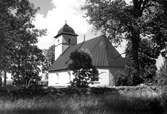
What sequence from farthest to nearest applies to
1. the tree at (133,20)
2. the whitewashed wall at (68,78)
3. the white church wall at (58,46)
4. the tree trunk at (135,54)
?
the white church wall at (58,46)
the whitewashed wall at (68,78)
the tree trunk at (135,54)
the tree at (133,20)

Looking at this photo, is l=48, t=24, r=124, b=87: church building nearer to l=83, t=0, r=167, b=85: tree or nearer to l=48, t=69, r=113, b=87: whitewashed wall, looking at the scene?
l=48, t=69, r=113, b=87: whitewashed wall

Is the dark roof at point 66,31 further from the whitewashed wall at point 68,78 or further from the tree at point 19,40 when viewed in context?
the tree at point 19,40

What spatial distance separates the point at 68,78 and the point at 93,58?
8.24 metres

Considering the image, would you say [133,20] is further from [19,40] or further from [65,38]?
[65,38]

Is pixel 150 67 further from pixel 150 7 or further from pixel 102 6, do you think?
pixel 102 6

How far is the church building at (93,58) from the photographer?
32469mm

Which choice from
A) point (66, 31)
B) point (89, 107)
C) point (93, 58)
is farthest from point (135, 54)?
point (66, 31)

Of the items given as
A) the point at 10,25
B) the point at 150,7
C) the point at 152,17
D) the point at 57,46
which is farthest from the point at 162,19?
the point at 57,46

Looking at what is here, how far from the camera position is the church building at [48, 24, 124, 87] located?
32.5 meters

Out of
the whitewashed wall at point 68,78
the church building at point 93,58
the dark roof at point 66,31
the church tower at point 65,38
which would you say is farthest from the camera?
the church tower at point 65,38

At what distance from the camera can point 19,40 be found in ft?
49.8

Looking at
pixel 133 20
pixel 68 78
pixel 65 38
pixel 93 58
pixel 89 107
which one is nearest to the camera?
pixel 89 107

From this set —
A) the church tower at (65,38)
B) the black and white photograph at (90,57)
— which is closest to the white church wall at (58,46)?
the church tower at (65,38)

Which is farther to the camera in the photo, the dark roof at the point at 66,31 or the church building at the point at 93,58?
the dark roof at the point at 66,31
